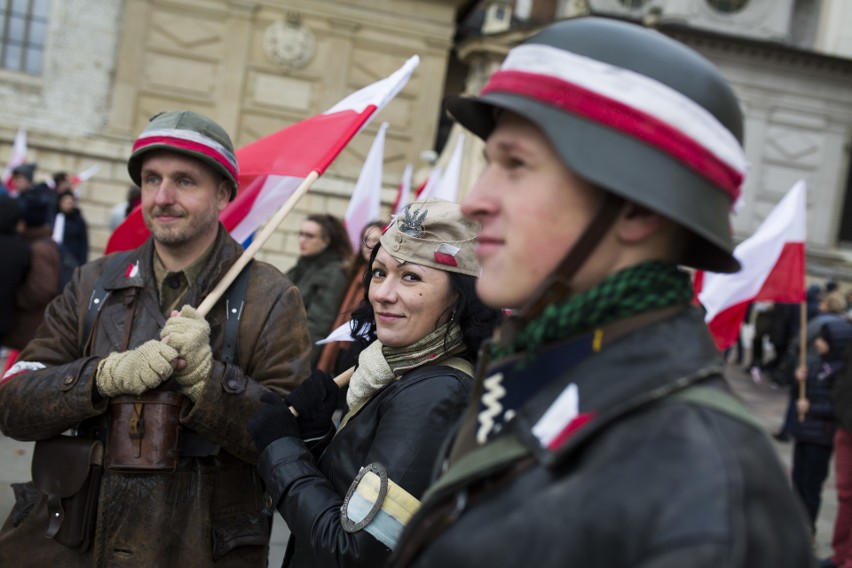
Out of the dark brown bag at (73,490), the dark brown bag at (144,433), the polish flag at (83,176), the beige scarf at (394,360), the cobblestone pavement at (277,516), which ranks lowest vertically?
the cobblestone pavement at (277,516)

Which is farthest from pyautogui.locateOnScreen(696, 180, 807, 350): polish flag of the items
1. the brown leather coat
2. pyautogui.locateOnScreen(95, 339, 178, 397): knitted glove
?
pyautogui.locateOnScreen(95, 339, 178, 397): knitted glove

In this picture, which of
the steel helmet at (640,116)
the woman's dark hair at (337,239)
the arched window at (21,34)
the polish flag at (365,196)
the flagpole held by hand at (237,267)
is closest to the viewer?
the steel helmet at (640,116)

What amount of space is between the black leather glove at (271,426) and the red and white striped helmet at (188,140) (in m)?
1.00

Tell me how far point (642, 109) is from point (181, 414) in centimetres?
196

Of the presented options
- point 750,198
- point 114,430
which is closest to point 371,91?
point 114,430

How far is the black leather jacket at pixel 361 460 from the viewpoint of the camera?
2.14 metres

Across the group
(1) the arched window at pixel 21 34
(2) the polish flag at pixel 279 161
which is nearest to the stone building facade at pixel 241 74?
(1) the arched window at pixel 21 34

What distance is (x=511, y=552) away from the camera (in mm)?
1167

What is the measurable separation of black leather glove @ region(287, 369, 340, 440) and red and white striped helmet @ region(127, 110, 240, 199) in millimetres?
882

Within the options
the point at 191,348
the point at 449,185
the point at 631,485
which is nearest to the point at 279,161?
the point at 191,348

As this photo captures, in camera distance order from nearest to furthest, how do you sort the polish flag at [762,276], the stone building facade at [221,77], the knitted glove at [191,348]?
the knitted glove at [191,348] < the polish flag at [762,276] < the stone building facade at [221,77]

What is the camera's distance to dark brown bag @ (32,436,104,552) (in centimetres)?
279

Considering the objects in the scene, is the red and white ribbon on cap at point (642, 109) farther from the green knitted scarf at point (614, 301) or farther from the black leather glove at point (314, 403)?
the black leather glove at point (314, 403)

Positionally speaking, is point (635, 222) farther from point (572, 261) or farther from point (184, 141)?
point (184, 141)
